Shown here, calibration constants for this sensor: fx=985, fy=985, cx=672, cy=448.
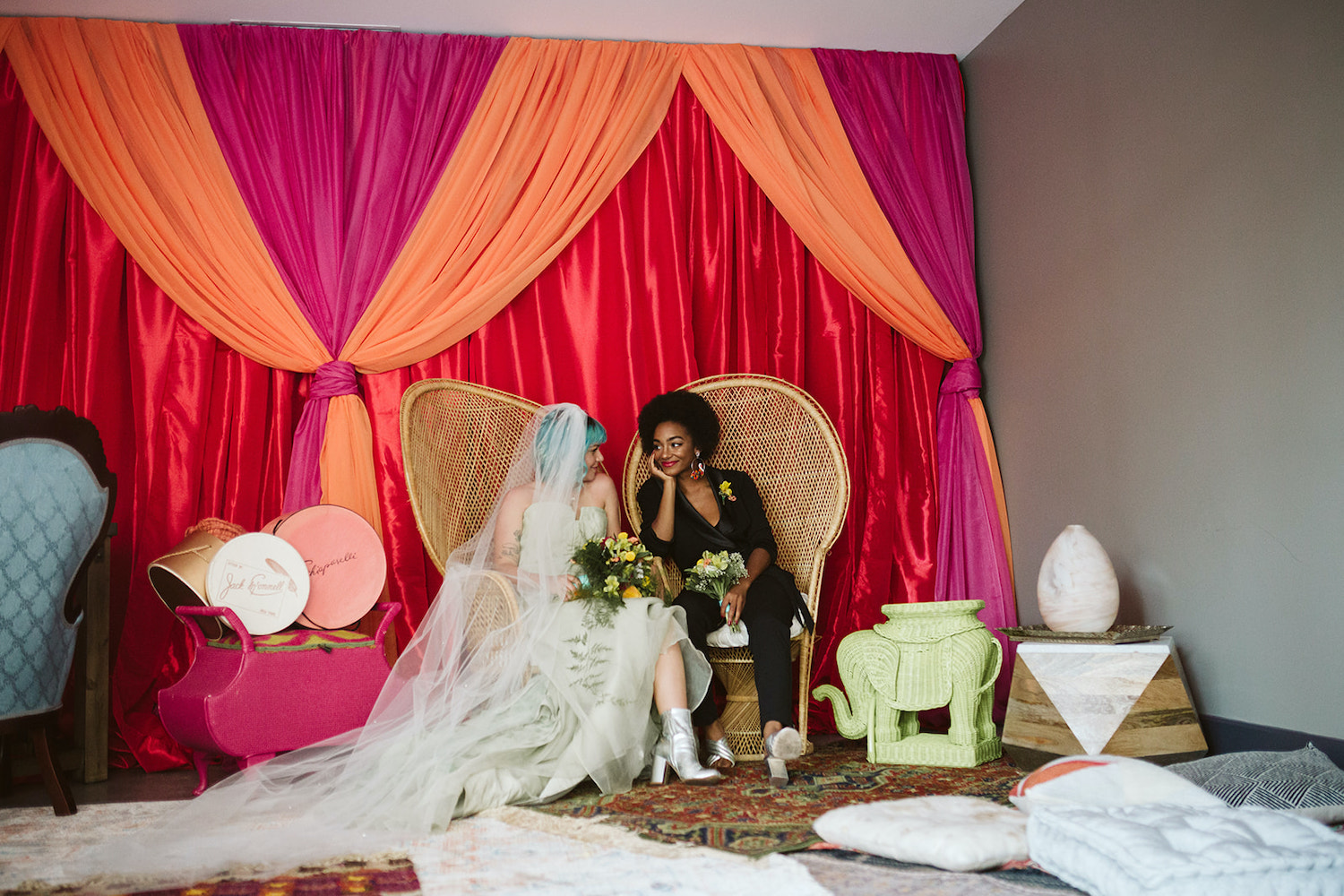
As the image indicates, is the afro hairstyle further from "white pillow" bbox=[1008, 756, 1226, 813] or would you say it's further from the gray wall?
"white pillow" bbox=[1008, 756, 1226, 813]

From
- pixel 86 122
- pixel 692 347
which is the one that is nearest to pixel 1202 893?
pixel 692 347

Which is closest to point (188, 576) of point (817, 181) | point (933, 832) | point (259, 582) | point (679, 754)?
point (259, 582)

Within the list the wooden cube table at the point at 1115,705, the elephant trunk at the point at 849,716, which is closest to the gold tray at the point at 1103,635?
the wooden cube table at the point at 1115,705

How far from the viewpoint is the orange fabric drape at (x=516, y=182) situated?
12.9ft

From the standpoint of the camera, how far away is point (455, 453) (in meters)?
3.68

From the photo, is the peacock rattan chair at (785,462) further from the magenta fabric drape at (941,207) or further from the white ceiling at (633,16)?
the white ceiling at (633,16)

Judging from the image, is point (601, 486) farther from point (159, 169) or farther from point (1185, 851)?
point (1185, 851)

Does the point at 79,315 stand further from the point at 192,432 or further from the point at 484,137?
the point at 484,137

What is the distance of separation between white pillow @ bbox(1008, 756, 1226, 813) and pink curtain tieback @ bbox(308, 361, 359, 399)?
2.78 m

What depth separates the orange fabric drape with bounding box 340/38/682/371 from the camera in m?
3.94

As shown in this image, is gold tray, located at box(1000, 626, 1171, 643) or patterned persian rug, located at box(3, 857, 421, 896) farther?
gold tray, located at box(1000, 626, 1171, 643)

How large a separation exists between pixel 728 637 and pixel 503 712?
87cm

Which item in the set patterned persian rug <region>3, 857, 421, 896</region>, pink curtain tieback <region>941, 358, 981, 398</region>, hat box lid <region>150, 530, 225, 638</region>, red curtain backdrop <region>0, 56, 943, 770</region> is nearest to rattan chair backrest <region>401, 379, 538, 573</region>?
red curtain backdrop <region>0, 56, 943, 770</region>

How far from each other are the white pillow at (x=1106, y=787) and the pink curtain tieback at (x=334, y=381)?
2.78 meters
